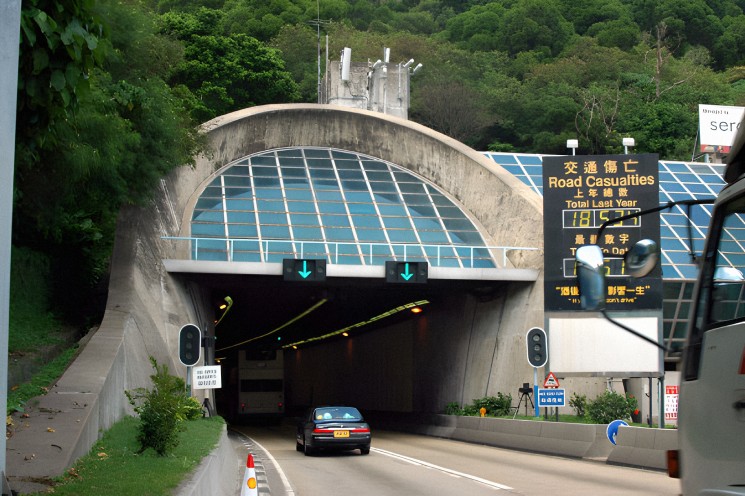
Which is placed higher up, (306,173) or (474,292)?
(306,173)

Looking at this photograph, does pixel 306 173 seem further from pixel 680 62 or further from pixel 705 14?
pixel 705 14

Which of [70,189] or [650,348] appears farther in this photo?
[650,348]

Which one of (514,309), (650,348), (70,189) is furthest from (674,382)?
(70,189)

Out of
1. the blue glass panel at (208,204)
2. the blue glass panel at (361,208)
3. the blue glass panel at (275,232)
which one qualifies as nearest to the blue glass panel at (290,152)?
the blue glass panel at (361,208)

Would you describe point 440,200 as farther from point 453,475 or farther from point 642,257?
point 642,257

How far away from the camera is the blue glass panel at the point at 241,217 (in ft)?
139

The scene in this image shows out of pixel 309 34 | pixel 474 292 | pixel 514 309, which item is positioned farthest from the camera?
pixel 309 34

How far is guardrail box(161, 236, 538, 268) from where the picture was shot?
39.4m

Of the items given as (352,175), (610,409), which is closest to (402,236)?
(352,175)

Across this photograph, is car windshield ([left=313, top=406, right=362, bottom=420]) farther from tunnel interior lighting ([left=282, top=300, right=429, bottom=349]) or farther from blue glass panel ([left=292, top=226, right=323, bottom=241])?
tunnel interior lighting ([left=282, top=300, right=429, bottom=349])

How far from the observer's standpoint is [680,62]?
Result: 9506 centimetres

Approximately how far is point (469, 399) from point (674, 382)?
8924 millimetres

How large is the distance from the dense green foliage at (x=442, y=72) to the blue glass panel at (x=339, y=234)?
7.05 metres

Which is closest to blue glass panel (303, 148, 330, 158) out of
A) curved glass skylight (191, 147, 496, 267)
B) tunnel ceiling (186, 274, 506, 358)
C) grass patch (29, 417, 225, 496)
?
curved glass skylight (191, 147, 496, 267)
